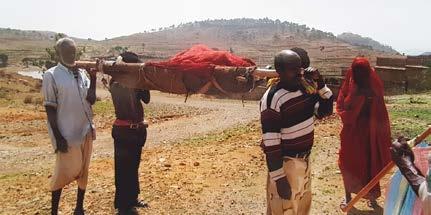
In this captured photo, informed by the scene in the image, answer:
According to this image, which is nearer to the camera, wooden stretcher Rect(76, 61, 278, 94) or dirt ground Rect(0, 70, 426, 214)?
wooden stretcher Rect(76, 61, 278, 94)

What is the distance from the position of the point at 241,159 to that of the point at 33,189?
339 centimetres

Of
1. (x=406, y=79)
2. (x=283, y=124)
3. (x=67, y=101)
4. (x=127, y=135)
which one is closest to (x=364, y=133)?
(x=283, y=124)

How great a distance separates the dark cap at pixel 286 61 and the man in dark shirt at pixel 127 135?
211 centimetres

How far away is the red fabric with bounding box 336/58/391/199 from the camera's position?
5.54m

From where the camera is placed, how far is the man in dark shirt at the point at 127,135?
5.17 meters

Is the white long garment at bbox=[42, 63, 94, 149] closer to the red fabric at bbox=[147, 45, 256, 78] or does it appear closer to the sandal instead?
the red fabric at bbox=[147, 45, 256, 78]

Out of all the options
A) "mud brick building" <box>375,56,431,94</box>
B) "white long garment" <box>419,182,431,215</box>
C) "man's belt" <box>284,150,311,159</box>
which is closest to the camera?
"white long garment" <box>419,182,431,215</box>

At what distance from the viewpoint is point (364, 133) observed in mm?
5625

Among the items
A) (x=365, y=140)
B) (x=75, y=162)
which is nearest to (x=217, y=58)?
(x=75, y=162)

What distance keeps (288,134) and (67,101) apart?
2.51 metres

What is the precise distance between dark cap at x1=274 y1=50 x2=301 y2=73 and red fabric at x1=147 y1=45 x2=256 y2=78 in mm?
769

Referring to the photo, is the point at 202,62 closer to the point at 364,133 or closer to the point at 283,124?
the point at 283,124

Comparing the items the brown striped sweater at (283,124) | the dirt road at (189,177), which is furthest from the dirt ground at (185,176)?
the brown striped sweater at (283,124)

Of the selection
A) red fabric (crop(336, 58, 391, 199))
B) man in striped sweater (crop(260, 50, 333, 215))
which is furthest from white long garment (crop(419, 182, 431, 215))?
red fabric (crop(336, 58, 391, 199))
